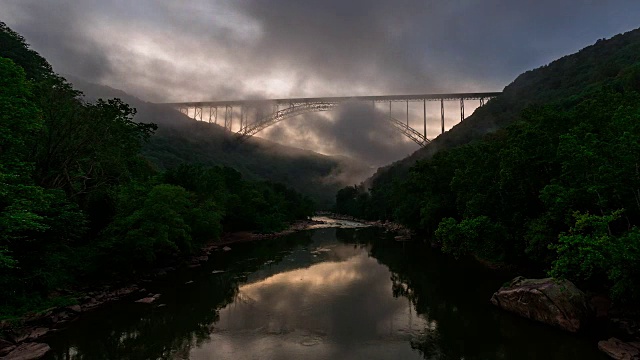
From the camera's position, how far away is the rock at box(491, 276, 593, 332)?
1468 centimetres

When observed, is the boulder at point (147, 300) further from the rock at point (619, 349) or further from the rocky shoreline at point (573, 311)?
the rock at point (619, 349)

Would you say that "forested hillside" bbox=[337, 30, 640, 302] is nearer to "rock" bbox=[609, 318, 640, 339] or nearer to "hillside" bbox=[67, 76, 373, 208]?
"rock" bbox=[609, 318, 640, 339]

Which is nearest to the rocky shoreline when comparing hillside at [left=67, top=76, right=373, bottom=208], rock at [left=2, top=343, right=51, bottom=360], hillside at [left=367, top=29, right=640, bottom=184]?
rock at [left=2, top=343, right=51, bottom=360]

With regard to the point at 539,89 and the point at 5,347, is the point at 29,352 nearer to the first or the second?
the point at 5,347

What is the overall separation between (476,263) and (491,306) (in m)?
12.6

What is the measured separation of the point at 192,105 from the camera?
334 feet

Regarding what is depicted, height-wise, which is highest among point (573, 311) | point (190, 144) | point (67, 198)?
point (190, 144)

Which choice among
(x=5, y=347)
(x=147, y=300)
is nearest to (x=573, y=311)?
(x=147, y=300)

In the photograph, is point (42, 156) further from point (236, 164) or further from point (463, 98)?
point (236, 164)

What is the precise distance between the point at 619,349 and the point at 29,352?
70.4 ft

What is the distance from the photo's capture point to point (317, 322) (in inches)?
654

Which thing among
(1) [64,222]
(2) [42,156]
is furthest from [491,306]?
(2) [42,156]

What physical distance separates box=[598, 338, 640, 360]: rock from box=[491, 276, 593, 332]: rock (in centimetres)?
156

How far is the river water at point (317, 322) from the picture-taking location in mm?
13438
